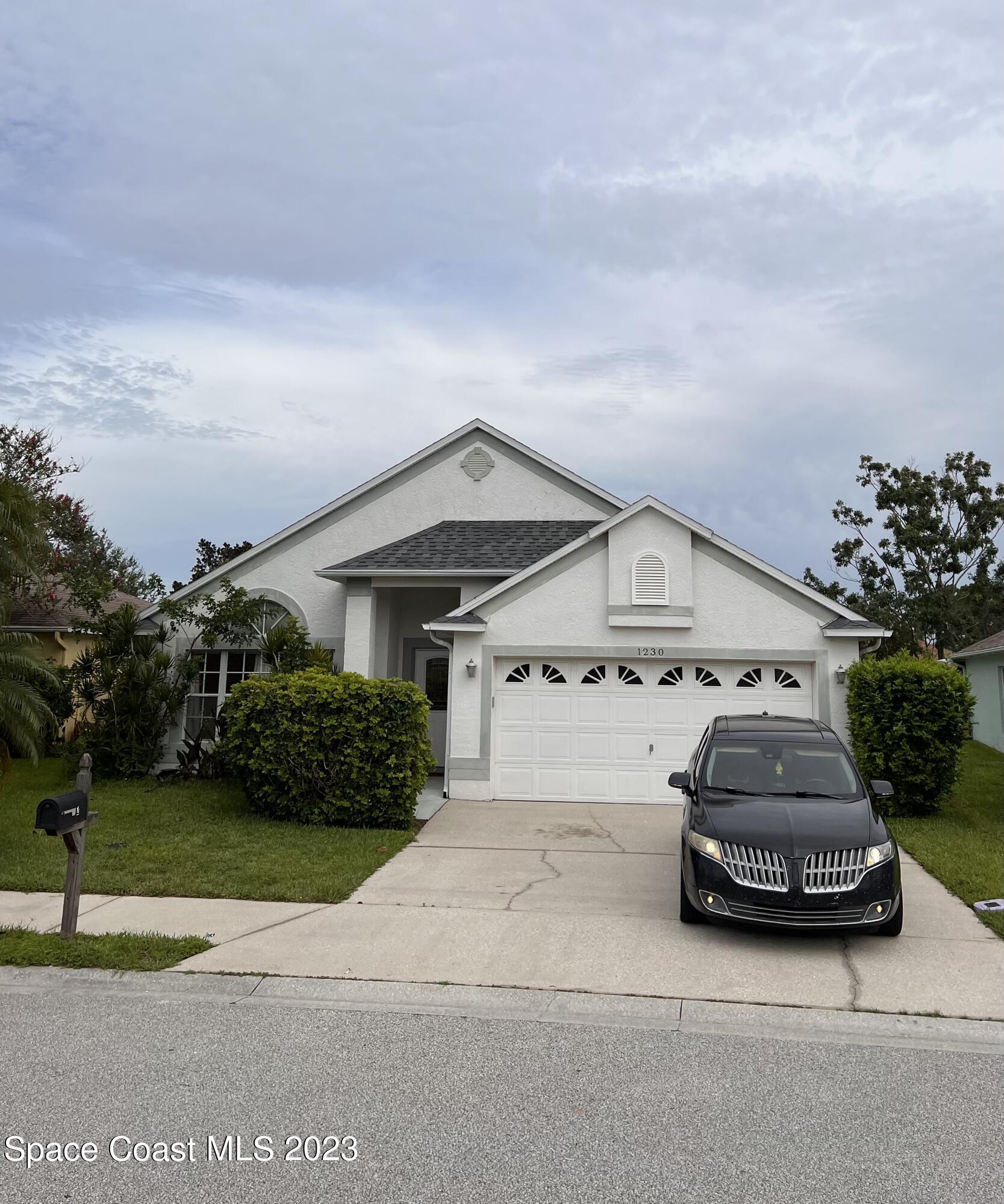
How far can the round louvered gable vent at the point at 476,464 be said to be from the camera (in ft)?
60.9

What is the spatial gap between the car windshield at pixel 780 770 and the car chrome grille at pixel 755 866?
1.02 m

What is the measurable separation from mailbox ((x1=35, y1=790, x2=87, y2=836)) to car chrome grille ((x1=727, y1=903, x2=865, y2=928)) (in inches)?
204

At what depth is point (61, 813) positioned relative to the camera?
653 cm

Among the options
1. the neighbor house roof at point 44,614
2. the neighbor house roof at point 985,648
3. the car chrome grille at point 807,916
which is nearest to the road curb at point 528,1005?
the car chrome grille at point 807,916

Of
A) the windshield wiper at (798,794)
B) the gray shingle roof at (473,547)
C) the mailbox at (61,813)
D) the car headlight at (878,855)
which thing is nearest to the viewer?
the mailbox at (61,813)

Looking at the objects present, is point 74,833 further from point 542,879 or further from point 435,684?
point 435,684

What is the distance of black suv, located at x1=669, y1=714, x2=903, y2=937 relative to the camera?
6.80m

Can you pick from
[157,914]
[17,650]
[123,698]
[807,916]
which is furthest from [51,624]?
[807,916]

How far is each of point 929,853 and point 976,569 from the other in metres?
33.3

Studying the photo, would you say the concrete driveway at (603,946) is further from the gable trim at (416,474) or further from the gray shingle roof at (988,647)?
the gray shingle roof at (988,647)

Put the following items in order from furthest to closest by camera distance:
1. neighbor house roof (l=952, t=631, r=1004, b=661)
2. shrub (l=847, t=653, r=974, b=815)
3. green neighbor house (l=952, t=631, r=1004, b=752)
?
green neighbor house (l=952, t=631, r=1004, b=752) < neighbor house roof (l=952, t=631, r=1004, b=661) < shrub (l=847, t=653, r=974, b=815)

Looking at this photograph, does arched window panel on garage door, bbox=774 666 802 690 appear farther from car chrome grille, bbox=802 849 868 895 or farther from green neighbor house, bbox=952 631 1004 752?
green neighbor house, bbox=952 631 1004 752

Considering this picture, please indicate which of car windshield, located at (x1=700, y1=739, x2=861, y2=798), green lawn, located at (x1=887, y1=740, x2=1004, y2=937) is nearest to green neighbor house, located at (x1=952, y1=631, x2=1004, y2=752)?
green lawn, located at (x1=887, y1=740, x2=1004, y2=937)

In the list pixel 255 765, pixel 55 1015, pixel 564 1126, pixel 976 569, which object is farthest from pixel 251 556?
pixel 976 569
